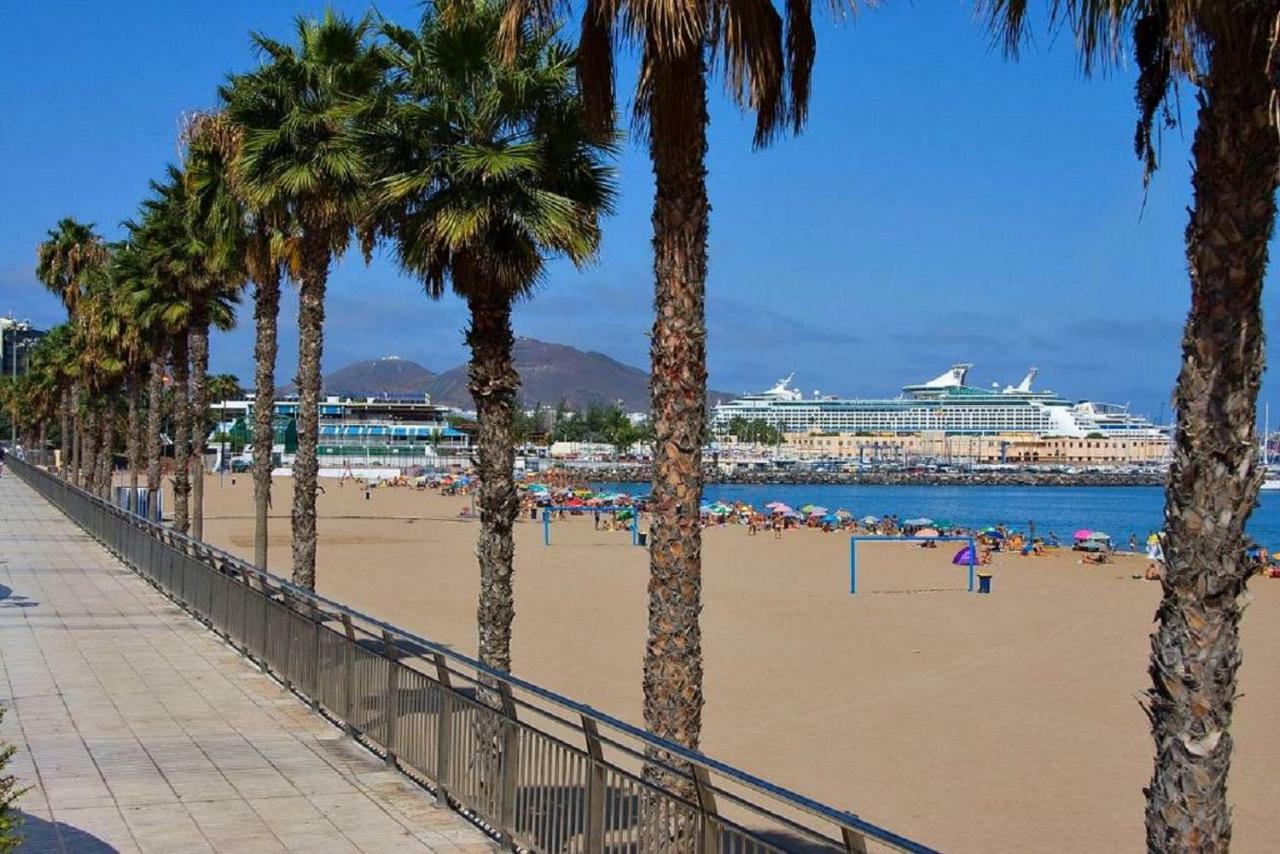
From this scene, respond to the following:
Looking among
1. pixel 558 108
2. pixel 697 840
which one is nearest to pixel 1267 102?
pixel 697 840

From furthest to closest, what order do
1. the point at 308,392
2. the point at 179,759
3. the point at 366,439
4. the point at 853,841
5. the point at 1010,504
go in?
the point at 366,439 < the point at 1010,504 < the point at 308,392 < the point at 179,759 < the point at 853,841

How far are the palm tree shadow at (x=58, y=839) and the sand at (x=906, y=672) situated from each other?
6352 millimetres

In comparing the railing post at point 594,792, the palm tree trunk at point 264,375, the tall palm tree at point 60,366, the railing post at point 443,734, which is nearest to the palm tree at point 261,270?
the palm tree trunk at point 264,375

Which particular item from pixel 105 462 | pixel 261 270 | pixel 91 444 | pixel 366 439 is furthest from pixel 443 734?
pixel 366 439

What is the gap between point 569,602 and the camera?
94.4 ft

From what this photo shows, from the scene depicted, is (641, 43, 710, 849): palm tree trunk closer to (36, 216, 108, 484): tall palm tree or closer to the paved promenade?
the paved promenade

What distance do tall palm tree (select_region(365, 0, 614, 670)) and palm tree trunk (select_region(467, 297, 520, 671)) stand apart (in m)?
0.01

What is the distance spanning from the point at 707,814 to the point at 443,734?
123 inches

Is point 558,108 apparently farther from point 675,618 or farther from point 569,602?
point 569,602

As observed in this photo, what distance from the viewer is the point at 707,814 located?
18.5 feet

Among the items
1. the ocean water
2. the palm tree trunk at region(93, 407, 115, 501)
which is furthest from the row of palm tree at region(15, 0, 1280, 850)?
the ocean water

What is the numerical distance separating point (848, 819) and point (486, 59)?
279 inches

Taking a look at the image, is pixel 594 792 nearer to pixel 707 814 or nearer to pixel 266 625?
pixel 707 814

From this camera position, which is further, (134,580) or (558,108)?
(134,580)
